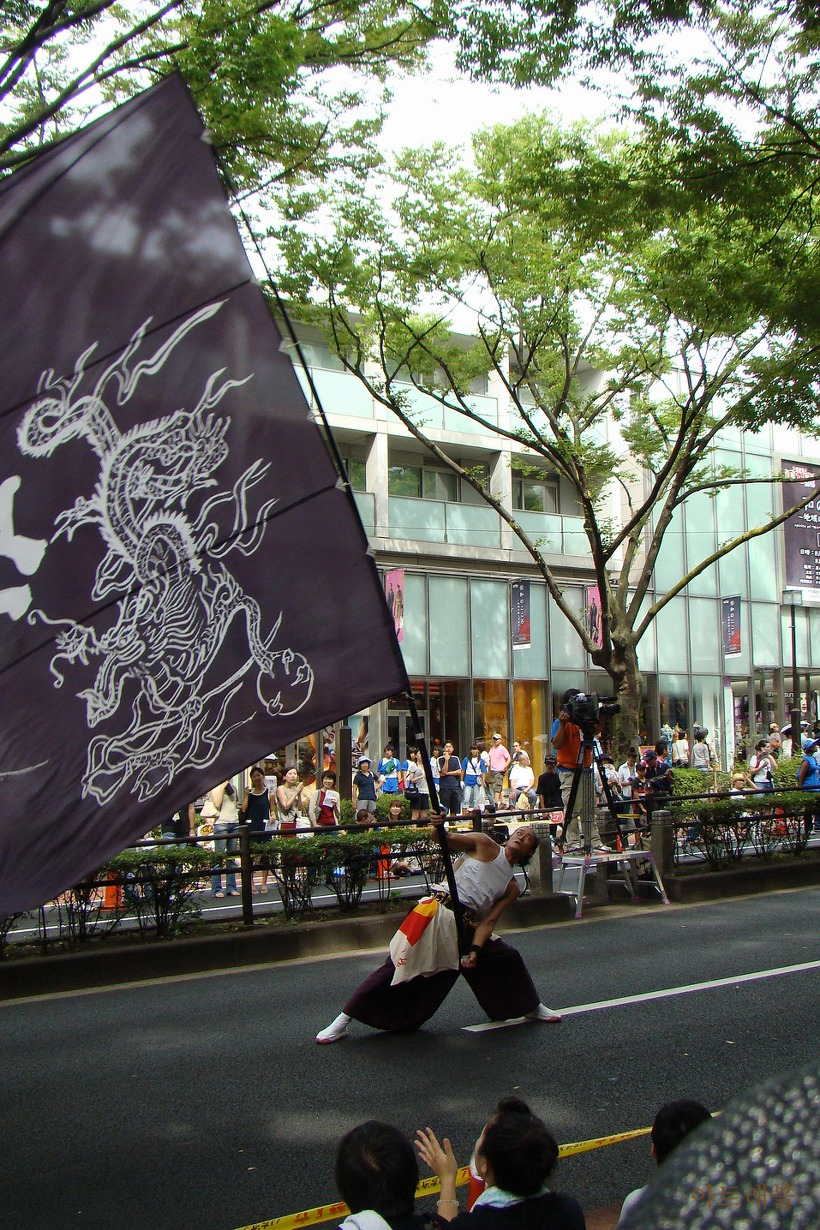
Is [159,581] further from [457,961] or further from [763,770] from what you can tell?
[763,770]

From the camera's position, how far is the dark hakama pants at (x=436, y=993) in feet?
25.3

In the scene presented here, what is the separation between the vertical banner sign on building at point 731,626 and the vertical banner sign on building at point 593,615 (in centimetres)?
583

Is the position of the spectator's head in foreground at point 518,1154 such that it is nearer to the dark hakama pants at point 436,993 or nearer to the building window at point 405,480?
the dark hakama pants at point 436,993

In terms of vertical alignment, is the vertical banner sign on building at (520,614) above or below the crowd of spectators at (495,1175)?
above

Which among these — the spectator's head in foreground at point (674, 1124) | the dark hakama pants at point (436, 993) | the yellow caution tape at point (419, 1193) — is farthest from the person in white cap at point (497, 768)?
the spectator's head in foreground at point (674, 1124)

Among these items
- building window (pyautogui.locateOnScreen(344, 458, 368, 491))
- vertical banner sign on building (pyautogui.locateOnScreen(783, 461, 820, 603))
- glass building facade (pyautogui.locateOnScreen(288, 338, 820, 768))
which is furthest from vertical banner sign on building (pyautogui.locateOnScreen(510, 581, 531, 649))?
vertical banner sign on building (pyautogui.locateOnScreen(783, 461, 820, 603))

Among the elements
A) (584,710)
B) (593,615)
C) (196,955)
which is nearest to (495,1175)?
(196,955)

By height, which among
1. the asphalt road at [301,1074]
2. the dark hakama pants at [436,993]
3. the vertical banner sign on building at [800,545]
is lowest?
the asphalt road at [301,1074]

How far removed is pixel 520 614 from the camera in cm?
3297

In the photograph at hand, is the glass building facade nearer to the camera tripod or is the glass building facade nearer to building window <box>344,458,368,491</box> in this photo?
building window <box>344,458,368,491</box>

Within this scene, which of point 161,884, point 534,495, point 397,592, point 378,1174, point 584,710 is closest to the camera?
point 378,1174

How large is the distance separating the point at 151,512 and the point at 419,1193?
3.50 metres

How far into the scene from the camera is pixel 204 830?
57.2 feet

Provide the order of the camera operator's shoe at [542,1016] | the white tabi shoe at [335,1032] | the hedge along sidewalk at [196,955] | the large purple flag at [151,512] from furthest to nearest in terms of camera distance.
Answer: the hedge along sidewalk at [196,955]
the camera operator's shoe at [542,1016]
the white tabi shoe at [335,1032]
the large purple flag at [151,512]
